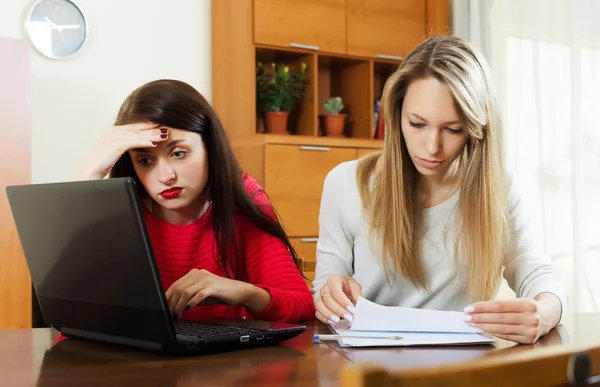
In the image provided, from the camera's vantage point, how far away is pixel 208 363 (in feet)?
3.22

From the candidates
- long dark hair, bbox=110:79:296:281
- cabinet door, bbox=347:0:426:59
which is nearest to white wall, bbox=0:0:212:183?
cabinet door, bbox=347:0:426:59

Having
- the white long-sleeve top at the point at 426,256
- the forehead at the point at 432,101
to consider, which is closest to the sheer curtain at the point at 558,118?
the white long-sleeve top at the point at 426,256

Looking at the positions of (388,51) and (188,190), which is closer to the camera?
(188,190)

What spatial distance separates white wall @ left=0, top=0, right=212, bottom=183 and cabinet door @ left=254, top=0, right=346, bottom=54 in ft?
1.29

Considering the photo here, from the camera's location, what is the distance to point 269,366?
3.16ft

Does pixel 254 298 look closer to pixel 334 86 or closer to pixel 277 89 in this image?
pixel 277 89

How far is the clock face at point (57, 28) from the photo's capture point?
327 centimetres

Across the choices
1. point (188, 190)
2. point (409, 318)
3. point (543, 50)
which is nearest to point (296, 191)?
point (543, 50)

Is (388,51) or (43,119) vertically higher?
(388,51)

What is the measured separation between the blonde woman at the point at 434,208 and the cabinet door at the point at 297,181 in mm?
1628

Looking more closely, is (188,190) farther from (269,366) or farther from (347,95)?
(347,95)

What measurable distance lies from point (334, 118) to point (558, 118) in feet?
3.39

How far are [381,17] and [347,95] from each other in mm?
430

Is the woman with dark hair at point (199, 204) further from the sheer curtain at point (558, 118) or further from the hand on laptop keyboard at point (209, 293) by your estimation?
the sheer curtain at point (558, 118)
